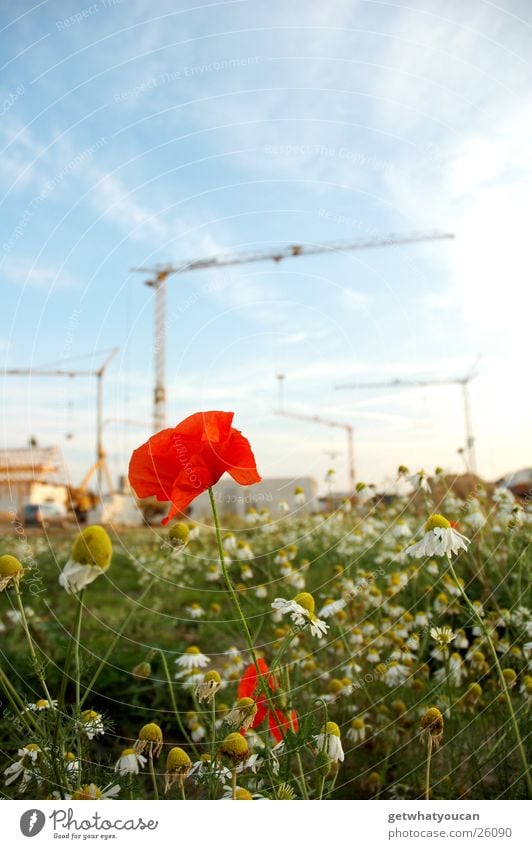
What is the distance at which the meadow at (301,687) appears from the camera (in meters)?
0.76

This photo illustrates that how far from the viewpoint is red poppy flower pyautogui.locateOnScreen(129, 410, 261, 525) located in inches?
28.6

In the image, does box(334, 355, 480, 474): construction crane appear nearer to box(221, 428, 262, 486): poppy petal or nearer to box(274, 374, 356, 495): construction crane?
box(274, 374, 356, 495): construction crane

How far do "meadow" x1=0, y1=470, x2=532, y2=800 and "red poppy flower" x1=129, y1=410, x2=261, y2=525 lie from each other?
54mm

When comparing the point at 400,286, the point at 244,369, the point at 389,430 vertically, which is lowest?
the point at 389,430

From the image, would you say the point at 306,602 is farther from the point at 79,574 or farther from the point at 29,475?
the point at 29,475

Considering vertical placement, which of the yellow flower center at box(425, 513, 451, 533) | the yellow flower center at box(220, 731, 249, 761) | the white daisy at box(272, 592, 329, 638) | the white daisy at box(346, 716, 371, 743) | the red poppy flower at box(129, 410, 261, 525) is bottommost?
the white daisy at box(346, 716, 371, 743)

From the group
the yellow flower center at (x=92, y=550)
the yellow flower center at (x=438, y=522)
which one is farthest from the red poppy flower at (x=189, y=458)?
the yellow flower center at (x=438, y=522)

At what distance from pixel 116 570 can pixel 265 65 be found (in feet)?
9.05

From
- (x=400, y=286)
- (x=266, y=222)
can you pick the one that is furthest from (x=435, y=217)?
(x=266, y=222)

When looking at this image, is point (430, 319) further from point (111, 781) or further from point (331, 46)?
Result: point (111, 781)

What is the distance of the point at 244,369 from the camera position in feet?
3.98

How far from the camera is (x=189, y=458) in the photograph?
0.73m

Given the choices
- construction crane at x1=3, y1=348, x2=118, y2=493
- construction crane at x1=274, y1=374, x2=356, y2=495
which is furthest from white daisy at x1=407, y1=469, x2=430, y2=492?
construction crane at x1=3, y1=348, x2=118, y2=493

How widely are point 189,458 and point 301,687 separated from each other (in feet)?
1.98
